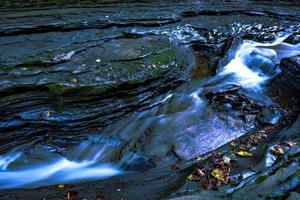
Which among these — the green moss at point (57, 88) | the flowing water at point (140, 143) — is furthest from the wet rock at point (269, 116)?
the green moss at point (57, 88)

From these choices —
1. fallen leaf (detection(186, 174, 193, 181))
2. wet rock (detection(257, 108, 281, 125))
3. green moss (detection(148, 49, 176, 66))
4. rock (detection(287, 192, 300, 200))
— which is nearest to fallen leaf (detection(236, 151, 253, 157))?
fallen leaf (detection(186, 174, 193, 181))

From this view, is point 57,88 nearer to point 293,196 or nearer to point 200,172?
point 200,172

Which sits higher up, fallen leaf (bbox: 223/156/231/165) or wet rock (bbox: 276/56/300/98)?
wet rock (bbox: 276/56/300/98)

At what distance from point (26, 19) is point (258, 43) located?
19.3ft

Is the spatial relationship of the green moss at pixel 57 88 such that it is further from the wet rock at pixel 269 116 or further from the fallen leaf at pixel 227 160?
the wet rock at pixel 269 116

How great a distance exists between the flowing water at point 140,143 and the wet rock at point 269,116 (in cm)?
35

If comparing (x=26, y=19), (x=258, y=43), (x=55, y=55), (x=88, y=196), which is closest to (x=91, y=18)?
(x=26, y=19)

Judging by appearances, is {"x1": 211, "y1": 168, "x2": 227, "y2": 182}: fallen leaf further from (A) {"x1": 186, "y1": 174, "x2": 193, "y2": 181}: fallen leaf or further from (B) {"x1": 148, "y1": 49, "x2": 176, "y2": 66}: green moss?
(B) {"x1": 148, "y1": 49, "x2": 176, "y2": 66}: green moss

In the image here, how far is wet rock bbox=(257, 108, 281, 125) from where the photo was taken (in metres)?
6.22

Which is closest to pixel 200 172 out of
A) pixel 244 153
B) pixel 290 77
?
pixel 244 153

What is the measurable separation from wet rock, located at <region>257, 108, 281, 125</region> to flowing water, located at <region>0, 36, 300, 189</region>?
0.35 metres

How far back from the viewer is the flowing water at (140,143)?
17.0 ft

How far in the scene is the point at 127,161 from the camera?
527 cm

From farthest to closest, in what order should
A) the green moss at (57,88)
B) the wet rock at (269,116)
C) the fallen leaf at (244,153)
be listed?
the wet rock at (269,116)
the green moss at (57,88)
the fallen leaf at (244,153)
